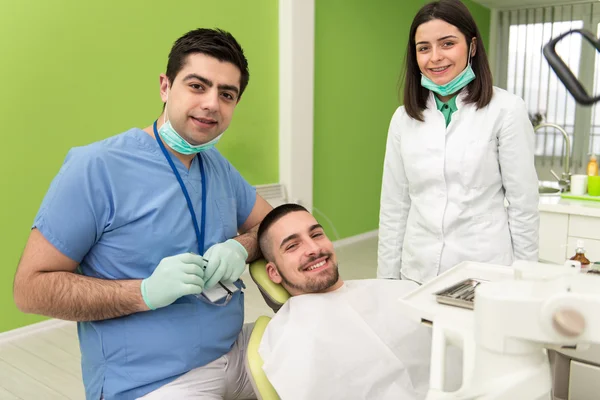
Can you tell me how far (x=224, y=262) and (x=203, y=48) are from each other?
1.76 feet

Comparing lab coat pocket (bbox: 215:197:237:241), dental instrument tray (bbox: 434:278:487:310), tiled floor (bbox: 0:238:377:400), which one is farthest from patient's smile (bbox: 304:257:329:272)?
tiled floor (bbox: 0:238:377:400)

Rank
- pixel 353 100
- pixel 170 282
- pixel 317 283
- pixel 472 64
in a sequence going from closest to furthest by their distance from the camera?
pixel 170 282
pixel 317 283
pixel 472 64
pixel 353 100

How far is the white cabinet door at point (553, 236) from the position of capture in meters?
2.50

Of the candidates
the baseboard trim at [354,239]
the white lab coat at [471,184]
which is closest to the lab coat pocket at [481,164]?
the white lab coat at [471,184]

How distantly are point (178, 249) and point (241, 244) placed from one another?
197 millimetres

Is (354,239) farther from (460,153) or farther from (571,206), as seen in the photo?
(460,153)

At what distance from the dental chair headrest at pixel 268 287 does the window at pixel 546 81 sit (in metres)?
5.51

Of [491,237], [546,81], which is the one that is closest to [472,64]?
[491,237]

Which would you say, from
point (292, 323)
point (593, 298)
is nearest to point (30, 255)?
point (292, 323)

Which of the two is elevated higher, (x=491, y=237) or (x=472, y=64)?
A: (x=472, y=64)

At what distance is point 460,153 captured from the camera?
160 centimetres

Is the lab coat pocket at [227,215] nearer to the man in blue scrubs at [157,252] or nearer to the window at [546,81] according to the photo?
the man in blue scrubs at [157,252]

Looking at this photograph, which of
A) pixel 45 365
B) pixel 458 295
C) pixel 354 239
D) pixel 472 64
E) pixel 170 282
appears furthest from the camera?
pixel 354 239

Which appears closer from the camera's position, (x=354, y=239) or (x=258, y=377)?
(x=258, y=377)
